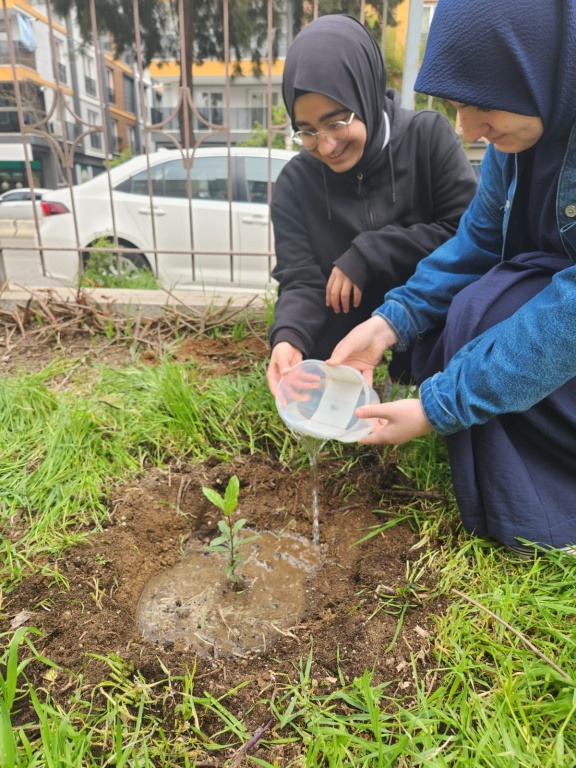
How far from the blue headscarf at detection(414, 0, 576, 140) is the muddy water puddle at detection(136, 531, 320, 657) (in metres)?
1.22

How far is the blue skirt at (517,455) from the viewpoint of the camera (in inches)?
54.2

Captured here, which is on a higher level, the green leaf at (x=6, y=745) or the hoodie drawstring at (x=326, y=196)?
the hoodie drawstring at (x=326, y=196)

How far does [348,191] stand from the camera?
2.07 meters

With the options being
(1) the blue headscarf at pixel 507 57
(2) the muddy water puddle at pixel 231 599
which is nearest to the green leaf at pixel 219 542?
(2) the muddy water puddle at pixel 231 599

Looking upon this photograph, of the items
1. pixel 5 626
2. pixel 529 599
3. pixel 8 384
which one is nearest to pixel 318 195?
pixel 8 384

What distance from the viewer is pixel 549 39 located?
1.13 metres

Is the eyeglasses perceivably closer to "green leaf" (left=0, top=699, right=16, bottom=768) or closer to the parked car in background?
"green leaf" (left=0, top=699, right=16, bottom=768)

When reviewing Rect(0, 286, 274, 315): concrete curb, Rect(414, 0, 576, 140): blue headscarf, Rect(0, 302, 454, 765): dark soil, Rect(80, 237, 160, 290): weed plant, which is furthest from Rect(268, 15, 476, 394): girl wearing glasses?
Rect(80, 237, 160, 290): weed plant

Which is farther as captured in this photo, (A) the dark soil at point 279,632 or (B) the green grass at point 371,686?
(A) the dark soil at point 279,632

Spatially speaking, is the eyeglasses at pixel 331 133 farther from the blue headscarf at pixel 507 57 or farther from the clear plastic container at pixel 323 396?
the clear plastic container at pixel 323 396

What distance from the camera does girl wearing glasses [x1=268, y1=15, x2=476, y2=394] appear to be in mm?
1750

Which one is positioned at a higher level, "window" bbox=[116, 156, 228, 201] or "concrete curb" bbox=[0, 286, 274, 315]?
"window" bbox=[116, 156, 228, 201]

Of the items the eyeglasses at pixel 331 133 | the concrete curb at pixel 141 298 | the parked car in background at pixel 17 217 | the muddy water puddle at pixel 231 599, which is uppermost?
the eyeglasses at pixel 331 133

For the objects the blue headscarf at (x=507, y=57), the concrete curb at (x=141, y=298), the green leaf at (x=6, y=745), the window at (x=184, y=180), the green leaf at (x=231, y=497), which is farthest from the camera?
the window at (x=184, y=180)
